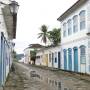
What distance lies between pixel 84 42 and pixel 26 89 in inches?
525

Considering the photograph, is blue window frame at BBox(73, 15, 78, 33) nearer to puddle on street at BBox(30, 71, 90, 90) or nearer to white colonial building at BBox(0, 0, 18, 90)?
puddle on street at BBox(30, 71, 90, 90)

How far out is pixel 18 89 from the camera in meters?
14.9

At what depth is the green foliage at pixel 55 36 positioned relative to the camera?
66188mm

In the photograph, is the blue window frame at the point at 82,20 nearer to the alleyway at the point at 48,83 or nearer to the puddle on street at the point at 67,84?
the alleyway at the point at 48,83

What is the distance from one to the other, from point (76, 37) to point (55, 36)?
37044 mm

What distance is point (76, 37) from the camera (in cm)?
2980


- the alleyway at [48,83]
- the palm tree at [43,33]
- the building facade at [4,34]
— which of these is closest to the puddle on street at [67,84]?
the alleyway at [48,83]

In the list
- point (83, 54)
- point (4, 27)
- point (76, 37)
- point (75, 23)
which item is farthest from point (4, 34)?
point (75, 23)

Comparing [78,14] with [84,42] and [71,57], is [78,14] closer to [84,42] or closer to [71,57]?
[84,42]

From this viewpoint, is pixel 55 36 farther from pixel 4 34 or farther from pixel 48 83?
pixel 4 34

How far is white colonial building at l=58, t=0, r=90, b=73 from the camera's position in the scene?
26266 millimetres

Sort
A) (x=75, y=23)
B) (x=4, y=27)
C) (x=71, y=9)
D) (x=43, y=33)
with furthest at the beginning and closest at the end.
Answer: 1. (x=43, y=33)
2. (x=71, y=9)
3. (x=75, y=23)
4. (x=4, y=27)

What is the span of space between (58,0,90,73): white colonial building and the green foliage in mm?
29480

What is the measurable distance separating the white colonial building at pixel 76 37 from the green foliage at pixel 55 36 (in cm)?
2948
